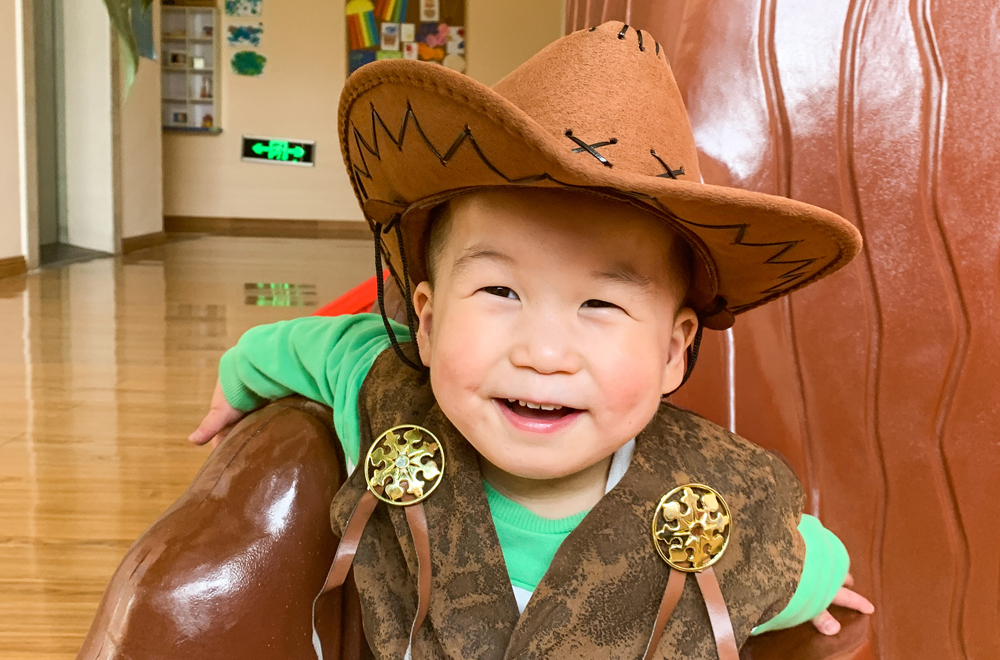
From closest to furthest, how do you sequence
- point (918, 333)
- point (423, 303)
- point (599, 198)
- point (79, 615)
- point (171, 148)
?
point (599, 198)
point (423, 303)
point (918, 333)
point (79, 615)
point (171, 148)

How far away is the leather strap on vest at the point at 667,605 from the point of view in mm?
675

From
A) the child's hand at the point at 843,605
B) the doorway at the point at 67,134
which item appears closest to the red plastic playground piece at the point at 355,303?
the child's hand at the point at 843,605

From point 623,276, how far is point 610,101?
0.42 feet

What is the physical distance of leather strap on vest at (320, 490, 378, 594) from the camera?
71 cm

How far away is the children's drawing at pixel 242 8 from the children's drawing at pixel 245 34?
95 millimetres

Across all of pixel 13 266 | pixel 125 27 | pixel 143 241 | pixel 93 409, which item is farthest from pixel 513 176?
pixel 143 241

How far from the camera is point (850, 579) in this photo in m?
0.84

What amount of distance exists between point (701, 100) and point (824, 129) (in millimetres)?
137

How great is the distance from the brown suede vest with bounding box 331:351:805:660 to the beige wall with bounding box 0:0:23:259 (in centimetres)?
402

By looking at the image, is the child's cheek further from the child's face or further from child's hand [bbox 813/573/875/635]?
child's hand [bbox 813/573/875/635]

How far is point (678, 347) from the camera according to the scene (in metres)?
0.75

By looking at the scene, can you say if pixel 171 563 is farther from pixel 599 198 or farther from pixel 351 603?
pixel 599 198

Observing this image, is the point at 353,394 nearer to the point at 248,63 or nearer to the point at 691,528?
the point at 691,528

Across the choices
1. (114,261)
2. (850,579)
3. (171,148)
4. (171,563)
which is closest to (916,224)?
(850,579)
